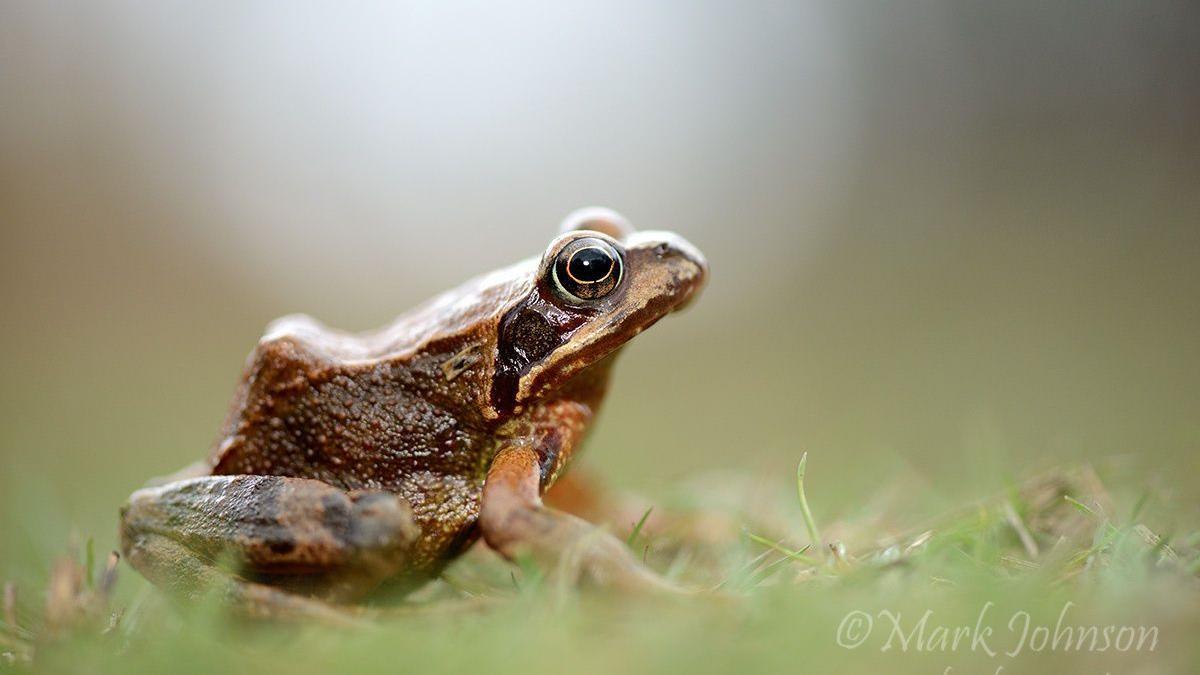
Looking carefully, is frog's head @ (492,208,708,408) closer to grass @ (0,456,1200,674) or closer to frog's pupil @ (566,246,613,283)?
frog's pupil @ (566,246,613,283)

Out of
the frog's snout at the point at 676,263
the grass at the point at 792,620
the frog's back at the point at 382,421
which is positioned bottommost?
the grass at the point at 792,620

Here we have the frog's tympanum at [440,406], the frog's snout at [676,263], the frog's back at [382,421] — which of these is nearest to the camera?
the frog's tympanum at [440,406]

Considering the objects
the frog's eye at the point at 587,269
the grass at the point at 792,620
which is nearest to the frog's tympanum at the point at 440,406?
the frog's eye at the point at 587,269

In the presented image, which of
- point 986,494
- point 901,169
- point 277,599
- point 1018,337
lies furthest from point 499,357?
point 901,169

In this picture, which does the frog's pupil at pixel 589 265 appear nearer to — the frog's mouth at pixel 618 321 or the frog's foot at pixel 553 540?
the frog's mouth at pixel 618 321

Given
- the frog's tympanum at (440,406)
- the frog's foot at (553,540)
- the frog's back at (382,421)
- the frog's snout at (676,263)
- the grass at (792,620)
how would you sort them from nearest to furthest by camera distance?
the grass at (792,620) < the frog's foot at (553,540) < the frog's tympanum at (440,406) < the frog's back at (382,421) < the frog's snout at (676,263)
